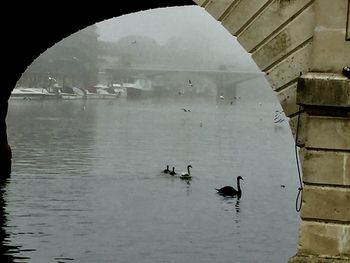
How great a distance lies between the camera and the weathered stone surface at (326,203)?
445 inches

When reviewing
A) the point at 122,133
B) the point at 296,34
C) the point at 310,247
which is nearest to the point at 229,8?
the point at 296,34

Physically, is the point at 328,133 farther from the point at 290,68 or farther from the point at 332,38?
the point at 332,38

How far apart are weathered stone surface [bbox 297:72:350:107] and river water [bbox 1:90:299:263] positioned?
40.0ft

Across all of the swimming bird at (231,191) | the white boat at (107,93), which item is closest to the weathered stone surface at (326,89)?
the swimming bird at (231,191)

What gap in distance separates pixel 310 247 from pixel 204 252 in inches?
493

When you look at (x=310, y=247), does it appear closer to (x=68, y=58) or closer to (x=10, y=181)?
(x=10, y=181)

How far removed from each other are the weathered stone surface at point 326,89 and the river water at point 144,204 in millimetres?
12178

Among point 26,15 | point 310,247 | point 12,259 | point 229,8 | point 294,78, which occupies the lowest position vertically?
point 12,259

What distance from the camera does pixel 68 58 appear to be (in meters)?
197

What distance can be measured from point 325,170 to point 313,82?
1189 millimetres

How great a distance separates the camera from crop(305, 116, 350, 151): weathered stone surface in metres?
11.3

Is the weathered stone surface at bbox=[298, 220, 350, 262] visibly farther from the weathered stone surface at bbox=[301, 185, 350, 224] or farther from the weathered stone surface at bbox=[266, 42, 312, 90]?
the weathered stone surface at bbox=[266, 42, 312, 90]

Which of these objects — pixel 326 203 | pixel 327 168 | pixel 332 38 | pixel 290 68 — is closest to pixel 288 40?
pixel 290 68

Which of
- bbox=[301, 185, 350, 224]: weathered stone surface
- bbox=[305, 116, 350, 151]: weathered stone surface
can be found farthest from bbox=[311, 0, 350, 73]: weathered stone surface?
bbox=[301, 185, 350, 224]: weathered stone surface
